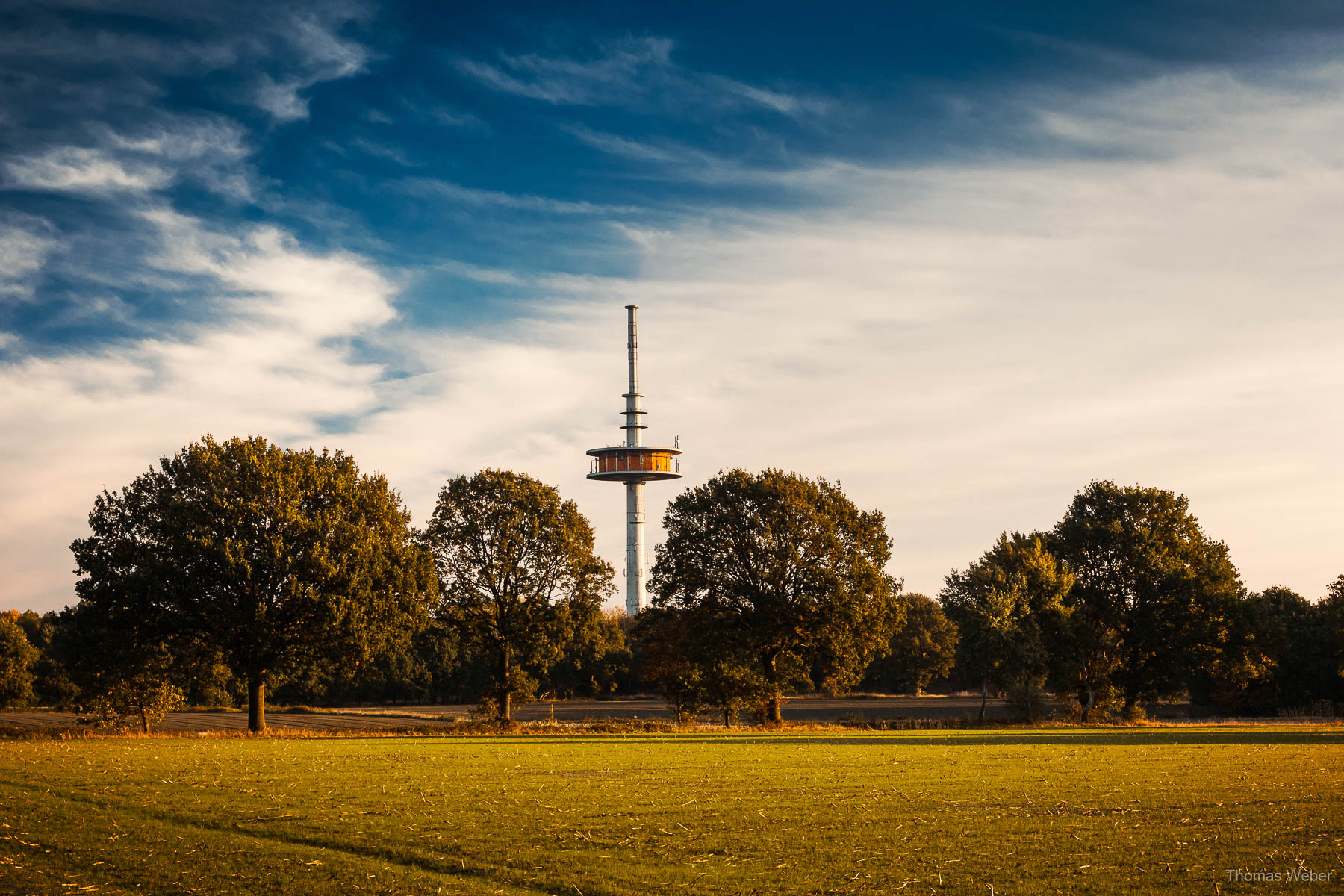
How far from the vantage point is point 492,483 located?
196 feet

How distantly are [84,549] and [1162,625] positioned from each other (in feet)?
205

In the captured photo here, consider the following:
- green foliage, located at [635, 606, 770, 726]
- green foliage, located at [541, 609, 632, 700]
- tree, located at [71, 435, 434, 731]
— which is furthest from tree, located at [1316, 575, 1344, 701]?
tree, located at [71, 435, 434, 731]

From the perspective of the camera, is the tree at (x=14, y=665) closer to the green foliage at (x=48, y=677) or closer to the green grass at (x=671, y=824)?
the green foliage at (x=48, y=677)

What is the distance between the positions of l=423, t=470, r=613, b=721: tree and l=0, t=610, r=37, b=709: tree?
234 ft

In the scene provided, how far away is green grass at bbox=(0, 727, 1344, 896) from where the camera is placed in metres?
10.9

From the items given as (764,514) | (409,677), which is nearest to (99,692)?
(764,514)

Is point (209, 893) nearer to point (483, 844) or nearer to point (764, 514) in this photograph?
point (483, 844)

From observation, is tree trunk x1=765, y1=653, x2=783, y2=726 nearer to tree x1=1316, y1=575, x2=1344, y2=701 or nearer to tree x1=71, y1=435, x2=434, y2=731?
tree x1=71, y1=435, x2=434, y2=731

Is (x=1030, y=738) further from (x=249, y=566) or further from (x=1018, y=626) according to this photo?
(x=249, y=566)

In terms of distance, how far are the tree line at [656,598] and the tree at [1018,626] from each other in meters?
0.16

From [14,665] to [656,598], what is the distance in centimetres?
7902

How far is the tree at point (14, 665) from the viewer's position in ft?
342

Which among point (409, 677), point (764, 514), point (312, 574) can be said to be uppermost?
point (764, 514)

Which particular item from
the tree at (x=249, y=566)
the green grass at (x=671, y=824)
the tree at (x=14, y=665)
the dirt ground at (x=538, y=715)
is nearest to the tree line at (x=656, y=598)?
the tree at (x=249, y=566)
